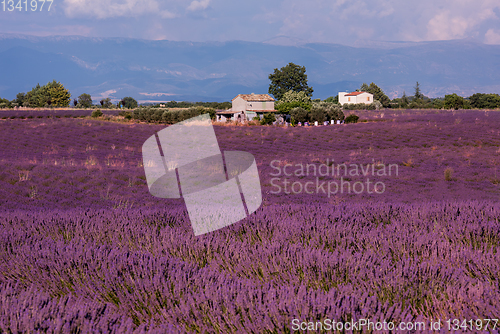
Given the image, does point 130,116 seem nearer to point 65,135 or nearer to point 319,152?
point 65,135

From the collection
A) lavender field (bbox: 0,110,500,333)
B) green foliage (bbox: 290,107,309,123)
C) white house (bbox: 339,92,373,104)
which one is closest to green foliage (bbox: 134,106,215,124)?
green foliage (bbox: 290,107,309,123)

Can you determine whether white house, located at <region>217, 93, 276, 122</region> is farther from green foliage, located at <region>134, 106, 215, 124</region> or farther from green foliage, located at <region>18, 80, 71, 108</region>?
green foliage, located at <region>18, 80, 71, 108</region>

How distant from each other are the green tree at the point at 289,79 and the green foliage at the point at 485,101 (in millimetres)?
38744

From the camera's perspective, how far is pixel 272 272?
2982 mm

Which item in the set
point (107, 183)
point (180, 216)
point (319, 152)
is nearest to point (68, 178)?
point (107, 183)

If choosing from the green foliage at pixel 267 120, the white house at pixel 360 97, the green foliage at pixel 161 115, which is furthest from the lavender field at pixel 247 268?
the white house at pixel 360 97

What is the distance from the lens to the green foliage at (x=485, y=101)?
89.7 metres

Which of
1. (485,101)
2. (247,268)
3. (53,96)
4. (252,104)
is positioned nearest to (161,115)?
(252,104)

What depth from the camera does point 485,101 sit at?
91500 mm

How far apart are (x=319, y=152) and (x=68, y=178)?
13691 millimetres

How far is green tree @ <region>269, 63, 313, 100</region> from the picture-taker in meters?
91.8

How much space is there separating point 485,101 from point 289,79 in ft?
147

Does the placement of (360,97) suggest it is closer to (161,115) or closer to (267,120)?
(267,120)

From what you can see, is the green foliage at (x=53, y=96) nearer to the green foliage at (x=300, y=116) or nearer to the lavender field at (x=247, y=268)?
the green foliage at (x=300, y=116)
